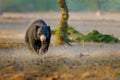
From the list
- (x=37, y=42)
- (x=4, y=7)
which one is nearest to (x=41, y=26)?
(x=37, y=42)

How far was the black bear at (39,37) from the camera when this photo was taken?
12992 millimetres

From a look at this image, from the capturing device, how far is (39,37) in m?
13.1

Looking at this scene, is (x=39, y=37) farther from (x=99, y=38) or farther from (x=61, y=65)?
(x=99, y=38)

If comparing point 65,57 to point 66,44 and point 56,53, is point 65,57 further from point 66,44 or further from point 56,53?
point 66,44

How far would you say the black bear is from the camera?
12992 mm

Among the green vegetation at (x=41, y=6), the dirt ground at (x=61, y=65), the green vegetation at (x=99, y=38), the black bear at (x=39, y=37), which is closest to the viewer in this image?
the dirt ground at (x=61, y=65)

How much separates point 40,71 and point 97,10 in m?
51.6

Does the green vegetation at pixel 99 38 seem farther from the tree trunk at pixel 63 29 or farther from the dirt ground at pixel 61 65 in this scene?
the dirt ground at pixel 61 65

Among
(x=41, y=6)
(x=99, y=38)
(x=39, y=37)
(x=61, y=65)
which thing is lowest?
(x=41, y=6)

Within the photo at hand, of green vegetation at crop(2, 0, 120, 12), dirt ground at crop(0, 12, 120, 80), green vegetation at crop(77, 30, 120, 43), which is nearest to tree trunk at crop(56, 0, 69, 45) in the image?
green vegetation at crop(77, 30, 120, 43)

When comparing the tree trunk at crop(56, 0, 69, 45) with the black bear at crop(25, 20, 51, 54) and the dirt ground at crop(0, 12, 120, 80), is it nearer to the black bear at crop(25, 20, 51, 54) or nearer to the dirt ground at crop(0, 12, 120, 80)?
the dirt ground at crop(0, 12, 120, 80)

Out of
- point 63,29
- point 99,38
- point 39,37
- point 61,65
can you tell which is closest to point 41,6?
point 99,38

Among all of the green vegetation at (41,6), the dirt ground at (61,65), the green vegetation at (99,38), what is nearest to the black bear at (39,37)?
the dirt ground at (61,65)

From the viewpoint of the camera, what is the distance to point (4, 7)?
59.1m
